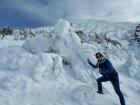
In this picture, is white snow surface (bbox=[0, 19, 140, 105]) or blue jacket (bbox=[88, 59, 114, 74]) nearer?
blue jacket (bbox=[88, 59, 114, 74])

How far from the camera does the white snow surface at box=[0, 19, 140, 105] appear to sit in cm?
1083

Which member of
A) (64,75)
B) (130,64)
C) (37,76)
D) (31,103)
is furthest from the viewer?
(130,64)

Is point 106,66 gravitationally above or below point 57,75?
above

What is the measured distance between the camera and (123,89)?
13055 millimetres

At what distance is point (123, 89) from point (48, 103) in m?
3.78

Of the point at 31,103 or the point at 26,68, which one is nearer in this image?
the point at 31,103

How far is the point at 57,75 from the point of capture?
485 inches

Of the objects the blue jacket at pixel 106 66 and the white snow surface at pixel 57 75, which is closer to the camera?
the blue jacket at pixel 106 66

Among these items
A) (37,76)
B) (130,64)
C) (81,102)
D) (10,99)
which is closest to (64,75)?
(37,76)

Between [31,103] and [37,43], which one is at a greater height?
[37,43]

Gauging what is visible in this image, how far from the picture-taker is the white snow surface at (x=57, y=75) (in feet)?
35.5

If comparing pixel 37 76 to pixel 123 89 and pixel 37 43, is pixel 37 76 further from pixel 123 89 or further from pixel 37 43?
pixel 123 89

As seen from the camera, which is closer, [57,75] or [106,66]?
[106,66]

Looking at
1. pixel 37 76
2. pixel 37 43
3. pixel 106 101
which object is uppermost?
pixel 37 43
